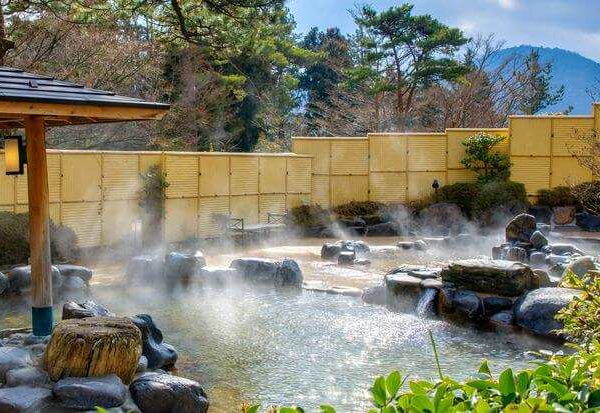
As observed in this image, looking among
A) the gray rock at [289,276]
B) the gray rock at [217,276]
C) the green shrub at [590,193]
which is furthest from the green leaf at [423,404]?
the green shrub at [590,193]

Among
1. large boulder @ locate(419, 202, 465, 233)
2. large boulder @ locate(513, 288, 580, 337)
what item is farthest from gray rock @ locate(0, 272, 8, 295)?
large boulder @ locate(419, 202, 465, 233)

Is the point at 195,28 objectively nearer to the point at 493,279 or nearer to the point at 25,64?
the point at 25,64

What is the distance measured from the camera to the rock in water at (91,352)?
635 centimetres

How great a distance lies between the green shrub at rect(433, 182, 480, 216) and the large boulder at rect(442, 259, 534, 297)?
11154 mm

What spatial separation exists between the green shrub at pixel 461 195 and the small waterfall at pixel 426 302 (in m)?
11.2

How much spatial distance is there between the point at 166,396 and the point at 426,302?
5885 mm

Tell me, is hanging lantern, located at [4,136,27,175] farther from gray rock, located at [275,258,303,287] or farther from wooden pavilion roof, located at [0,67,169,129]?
gray rock, located at [275,258,303,287]

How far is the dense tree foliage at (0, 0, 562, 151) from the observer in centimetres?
1662

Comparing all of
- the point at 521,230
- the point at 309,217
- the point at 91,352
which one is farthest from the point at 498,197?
the point at 91,352

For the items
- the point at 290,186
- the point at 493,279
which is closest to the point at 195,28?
the point at 290,186

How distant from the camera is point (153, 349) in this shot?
791 cm

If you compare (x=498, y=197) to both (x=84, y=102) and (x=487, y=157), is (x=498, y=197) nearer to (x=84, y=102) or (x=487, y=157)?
(x=487, y=157)

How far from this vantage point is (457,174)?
932 inches

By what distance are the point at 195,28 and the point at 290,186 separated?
20.7 ft
